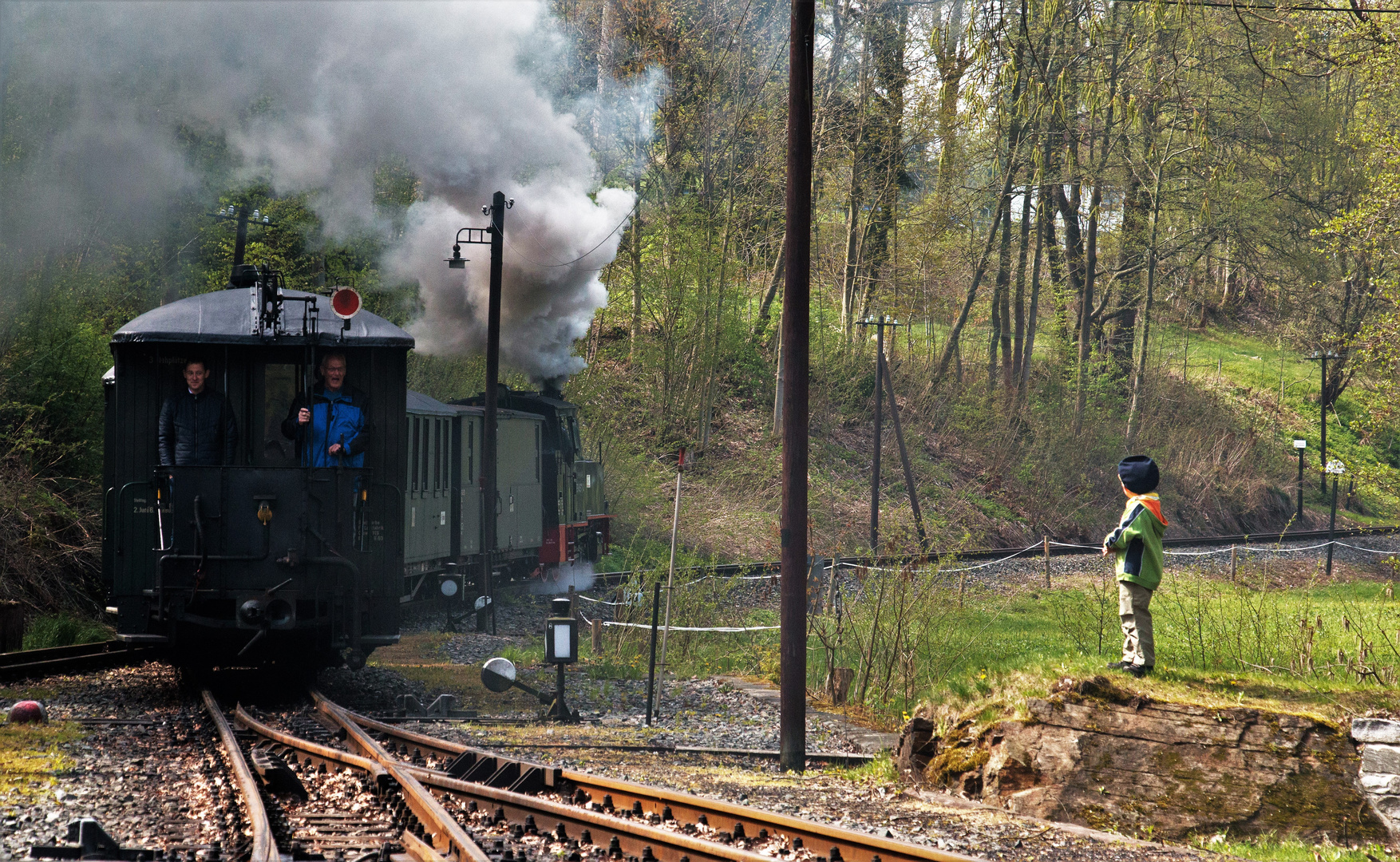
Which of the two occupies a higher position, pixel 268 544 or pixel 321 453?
pixel 321 453

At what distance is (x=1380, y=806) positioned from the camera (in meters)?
6.48

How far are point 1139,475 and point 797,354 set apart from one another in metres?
2.88

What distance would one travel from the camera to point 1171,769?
23.0ft

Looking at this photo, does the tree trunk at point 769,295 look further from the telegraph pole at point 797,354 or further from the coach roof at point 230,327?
the telegraph pole at point 797,354

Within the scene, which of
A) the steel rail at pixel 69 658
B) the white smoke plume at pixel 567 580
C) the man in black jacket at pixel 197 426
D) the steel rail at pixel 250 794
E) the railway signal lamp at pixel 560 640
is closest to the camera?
the steel rail at pixel 250 794

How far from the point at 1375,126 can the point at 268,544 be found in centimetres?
1779

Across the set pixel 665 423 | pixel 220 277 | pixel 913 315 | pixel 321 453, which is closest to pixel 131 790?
pixel 321 453

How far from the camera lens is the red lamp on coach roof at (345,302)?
9.58 metres

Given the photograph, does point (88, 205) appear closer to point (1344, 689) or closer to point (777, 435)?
point (777, 435)

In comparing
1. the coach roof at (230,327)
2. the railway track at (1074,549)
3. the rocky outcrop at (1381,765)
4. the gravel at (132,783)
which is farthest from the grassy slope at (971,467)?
the rocky outcrop at (1381,765)

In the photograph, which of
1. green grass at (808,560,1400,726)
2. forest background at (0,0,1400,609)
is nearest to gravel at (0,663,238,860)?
green grass at (808,560,1400,726)

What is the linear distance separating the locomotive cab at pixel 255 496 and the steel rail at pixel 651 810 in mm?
2904

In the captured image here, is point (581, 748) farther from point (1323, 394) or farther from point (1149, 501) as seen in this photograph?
point (1323, 394)

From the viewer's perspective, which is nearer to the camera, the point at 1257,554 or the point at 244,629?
the point at 244,629
